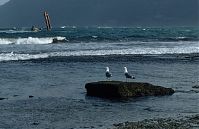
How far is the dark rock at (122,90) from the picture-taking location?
22719 mm

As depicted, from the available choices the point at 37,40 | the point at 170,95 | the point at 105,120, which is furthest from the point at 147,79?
the point at 37,40

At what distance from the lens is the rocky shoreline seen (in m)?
16.6

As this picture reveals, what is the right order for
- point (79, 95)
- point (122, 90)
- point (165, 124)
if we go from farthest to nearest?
point (79, 95)
point (122, 90)
point (165, 124)

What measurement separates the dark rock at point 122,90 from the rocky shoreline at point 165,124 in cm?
494

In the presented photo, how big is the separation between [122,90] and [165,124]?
5880 millimetres

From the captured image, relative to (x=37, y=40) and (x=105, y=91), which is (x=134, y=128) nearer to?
(x=105, y=91)

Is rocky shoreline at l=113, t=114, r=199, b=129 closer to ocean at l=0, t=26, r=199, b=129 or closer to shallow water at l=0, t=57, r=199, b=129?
ocean at l=0, t=26, r=199, b=129

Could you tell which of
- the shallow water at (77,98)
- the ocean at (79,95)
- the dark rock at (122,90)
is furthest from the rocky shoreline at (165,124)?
the dark rock at (122,90)

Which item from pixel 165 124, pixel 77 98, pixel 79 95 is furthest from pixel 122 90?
pixel 165 124

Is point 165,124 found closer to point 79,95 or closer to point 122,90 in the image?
point 122,90

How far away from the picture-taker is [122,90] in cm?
2267

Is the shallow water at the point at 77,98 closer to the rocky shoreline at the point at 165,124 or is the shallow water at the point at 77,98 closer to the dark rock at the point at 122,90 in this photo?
the dark rock at the point at 122,90

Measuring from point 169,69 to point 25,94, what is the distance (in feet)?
41.0

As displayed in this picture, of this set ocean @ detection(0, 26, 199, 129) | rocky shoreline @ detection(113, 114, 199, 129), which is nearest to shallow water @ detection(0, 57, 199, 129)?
ocean @ detection(0, 26, 199, 129)
